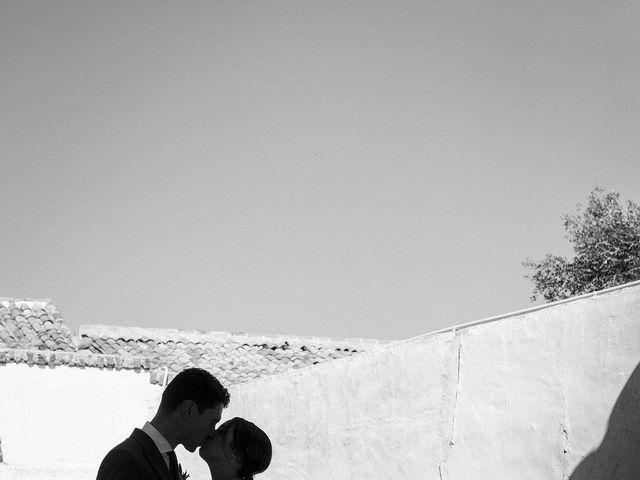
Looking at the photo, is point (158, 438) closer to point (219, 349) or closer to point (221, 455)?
point (221, 455)

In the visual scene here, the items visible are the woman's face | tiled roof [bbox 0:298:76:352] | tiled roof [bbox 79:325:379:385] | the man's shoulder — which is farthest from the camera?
tiled roof [bbox 79:325:379:385]

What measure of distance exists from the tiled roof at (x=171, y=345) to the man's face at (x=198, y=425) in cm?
832

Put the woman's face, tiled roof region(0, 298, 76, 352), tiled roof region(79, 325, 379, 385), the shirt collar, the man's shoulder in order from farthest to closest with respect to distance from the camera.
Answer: tiled roof region(79, 325, 379, 385)
tiled roof region(0, 298, 76, 352)
the woman's face
the shirt collar
the man's shoulder

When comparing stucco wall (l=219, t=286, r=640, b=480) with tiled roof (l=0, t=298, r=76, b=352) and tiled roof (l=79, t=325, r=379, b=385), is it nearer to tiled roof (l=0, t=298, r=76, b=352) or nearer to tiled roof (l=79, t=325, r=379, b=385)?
tiled roof (l=79, t=325, r=379, b=385)

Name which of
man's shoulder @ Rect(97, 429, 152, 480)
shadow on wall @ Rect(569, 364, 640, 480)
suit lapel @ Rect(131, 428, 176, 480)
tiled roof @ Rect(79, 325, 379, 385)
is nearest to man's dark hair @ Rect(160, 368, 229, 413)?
suit lapel @ Rect(131, 428, 176, 480)

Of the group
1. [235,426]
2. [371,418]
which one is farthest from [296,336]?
[235,426]

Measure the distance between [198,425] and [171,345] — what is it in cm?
1133

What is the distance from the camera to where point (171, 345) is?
13.7 metres

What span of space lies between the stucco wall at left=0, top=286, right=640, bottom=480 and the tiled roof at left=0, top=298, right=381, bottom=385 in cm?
531

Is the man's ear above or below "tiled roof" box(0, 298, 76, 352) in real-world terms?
below

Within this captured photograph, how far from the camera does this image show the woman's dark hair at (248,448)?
296 cm

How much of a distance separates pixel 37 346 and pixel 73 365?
81.4 inches

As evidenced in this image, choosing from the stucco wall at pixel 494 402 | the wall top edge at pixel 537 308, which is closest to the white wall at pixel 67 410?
the stucco wall at pixel 494 402

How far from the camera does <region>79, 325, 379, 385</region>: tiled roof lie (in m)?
13.2
